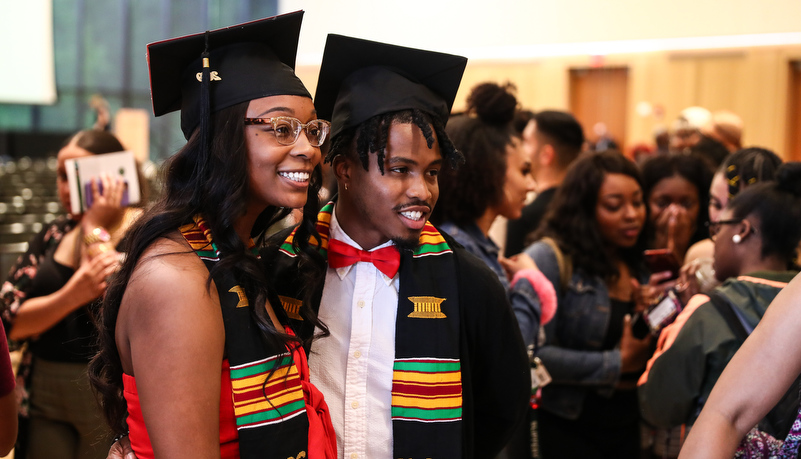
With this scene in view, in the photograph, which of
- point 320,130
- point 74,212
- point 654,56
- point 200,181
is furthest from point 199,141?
point 654,56

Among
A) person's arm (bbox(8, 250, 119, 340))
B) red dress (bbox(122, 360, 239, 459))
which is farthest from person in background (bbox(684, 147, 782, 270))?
person's arm (bbox(8, 250, 119, 340))

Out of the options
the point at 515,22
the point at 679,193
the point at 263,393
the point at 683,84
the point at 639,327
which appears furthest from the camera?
the point at 683,84

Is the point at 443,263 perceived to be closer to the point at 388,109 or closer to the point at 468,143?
the point at 388,109

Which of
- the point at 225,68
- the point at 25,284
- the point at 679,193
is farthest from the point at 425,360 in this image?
the point at 679,193

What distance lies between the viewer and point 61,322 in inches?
106

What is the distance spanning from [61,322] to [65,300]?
161 mm

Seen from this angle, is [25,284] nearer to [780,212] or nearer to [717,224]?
[717,224]

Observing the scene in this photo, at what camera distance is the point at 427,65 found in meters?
1.70

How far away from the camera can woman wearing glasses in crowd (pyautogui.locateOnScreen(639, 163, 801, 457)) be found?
6.21 ft

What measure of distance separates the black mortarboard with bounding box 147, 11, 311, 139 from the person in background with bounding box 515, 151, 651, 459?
1633mm

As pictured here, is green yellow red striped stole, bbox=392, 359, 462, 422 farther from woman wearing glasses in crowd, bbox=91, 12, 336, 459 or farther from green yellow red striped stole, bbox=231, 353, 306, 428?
green yellow red striped stole, bbox=231, 353, 306, 428

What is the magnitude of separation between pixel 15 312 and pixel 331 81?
1738mm

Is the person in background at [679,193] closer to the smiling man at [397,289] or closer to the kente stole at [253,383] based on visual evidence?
the smiling man at [397,289]

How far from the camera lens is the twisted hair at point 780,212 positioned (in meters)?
2.05
